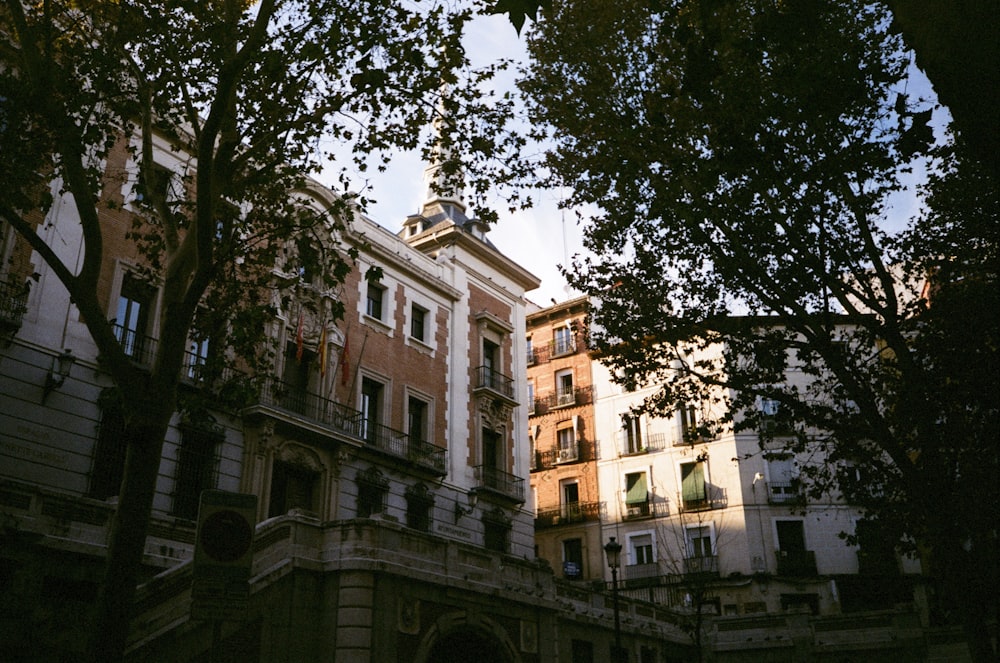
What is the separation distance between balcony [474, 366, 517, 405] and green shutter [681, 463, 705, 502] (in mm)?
13418

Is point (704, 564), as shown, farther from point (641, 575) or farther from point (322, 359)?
point (322, 359)

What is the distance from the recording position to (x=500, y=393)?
1237 inches

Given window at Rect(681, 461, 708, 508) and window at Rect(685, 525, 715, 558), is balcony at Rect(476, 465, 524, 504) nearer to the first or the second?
window at Rect(685, 525, 715, 558)

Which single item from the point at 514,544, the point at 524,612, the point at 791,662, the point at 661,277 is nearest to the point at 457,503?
the point at 514,544

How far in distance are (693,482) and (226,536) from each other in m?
37.1

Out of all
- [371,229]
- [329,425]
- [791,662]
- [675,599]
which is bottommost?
[791,662]

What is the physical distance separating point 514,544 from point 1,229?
1847cm

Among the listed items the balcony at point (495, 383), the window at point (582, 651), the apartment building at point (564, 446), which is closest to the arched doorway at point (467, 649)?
the window at point (582, 651)

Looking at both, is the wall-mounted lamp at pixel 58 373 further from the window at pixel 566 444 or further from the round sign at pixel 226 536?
the window at pixel 566 444

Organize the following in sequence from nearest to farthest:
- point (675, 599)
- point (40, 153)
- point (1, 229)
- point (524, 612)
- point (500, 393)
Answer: point (40, 153)
point (1, 229)
point (524, 612)
point (500, 393)
point (675, 599)

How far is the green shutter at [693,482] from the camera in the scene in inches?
1614

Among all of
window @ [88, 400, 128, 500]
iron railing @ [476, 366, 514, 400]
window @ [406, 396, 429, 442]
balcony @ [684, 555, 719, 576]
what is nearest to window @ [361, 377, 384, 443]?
window @ [406, 396, 429, 442]

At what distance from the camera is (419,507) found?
2666cm

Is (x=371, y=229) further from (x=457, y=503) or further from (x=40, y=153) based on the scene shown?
(x=40, y=153)
